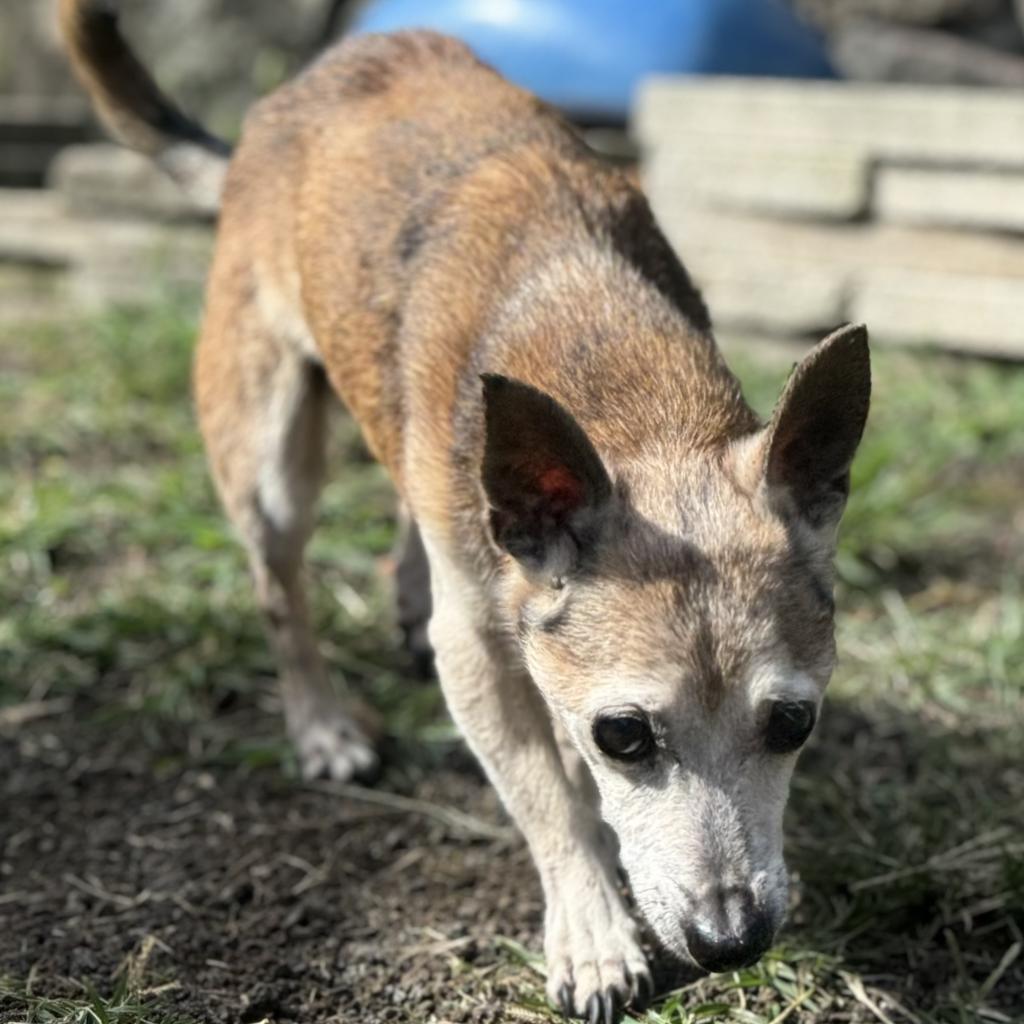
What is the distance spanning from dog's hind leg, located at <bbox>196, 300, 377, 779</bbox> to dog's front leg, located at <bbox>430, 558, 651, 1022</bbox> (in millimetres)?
1096

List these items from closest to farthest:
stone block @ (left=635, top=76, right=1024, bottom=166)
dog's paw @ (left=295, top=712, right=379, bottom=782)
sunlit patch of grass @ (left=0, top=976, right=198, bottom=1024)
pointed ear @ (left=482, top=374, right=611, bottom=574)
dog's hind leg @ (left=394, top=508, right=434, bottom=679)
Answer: pointed ear @ (left=482, top=374, right=611, bottom=574)
sunlit patch of grass @ (left=0, top=976, right=198, bottom=1024)
dog's paw @ (left=295, top=712, right=379, bottom=782)
dog's hind leg @ (left=394, top=508, right=434, bottom=679)
stone block @ (left=635, top=76, right=1024, bottom=166)

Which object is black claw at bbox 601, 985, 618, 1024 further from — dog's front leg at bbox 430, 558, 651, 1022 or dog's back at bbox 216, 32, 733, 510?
dog's back at bbox 216, 32, 733, 510

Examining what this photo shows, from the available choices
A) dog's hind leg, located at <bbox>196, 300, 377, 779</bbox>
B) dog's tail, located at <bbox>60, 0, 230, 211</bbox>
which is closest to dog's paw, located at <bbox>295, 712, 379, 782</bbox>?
dog's hind leg, located at <bbox>196, 300, 377, 779</bbox>

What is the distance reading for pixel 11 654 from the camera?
5277 mm

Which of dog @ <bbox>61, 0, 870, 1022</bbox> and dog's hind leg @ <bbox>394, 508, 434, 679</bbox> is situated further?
dog's hind leg @ <bbox>394, 508, 434, 679</bbox>

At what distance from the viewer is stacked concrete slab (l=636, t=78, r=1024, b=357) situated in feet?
24.2

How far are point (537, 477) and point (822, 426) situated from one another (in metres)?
0.59

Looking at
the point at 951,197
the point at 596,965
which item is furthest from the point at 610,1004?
the point at 951,197

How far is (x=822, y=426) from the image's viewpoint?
130 inches

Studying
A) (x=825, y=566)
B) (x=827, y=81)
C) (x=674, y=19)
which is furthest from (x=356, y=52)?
(x=827, y=81)

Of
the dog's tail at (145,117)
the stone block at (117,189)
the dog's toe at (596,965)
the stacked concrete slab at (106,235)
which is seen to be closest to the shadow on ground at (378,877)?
the dog's toe at (596,965)

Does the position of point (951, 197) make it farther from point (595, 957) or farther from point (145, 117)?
point (595, 957)

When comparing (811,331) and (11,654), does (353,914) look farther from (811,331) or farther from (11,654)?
(811,331)

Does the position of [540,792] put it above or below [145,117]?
below
